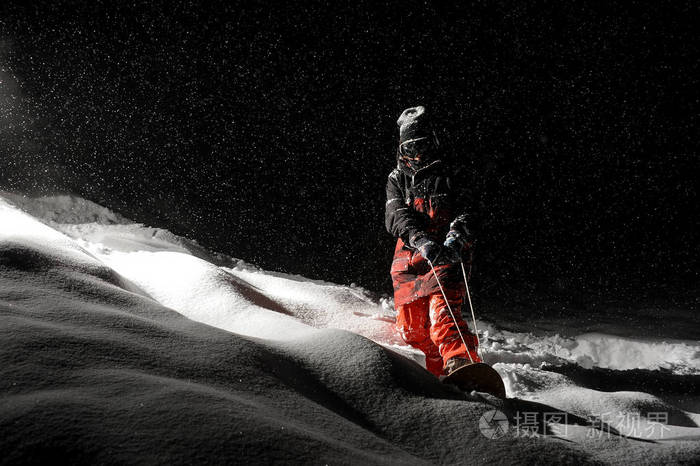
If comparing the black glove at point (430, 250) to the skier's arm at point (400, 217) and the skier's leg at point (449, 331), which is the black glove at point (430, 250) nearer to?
the skier's arm at point (400, 217)

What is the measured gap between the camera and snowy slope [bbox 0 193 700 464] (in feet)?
2.64

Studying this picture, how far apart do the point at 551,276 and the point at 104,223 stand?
18.9 feet

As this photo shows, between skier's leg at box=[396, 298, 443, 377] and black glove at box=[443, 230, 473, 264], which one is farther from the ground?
black glove at box=[443, 230, 473, 264]

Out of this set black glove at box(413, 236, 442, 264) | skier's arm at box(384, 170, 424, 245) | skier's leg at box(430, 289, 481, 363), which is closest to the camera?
skier's leg at box(430, 289, 481, 363)

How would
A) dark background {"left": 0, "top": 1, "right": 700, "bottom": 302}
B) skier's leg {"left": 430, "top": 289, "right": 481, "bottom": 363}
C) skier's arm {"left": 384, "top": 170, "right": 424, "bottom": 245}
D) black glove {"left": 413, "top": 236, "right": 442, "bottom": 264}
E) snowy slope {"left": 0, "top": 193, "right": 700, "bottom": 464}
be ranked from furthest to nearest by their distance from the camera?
1. dark background {"left": 0, "top": 1, "right": 700, "bottom": 302}
2. skier's arm {"left": 384, "top": 170, "right": 424, "bottom": 245}
3. black glove {"left": 413, "top": 236, "right": 442, "bottom": 264}
4. skier's leg {"left": 430, "top": 289, "right": 481, "bottom": 363}
5. snowy slope {"left": 0, "top": 193, "right": 700, "bottom": 464}

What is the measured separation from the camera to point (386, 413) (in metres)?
1.28

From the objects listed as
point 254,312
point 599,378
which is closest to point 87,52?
point 254,312

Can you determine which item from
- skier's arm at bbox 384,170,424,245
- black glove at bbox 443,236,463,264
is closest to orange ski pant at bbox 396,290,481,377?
black glove at bbox 443,236,463,264

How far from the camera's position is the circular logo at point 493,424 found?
48.5 inches

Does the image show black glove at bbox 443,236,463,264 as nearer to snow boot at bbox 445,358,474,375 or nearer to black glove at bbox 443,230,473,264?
black glove at bbox 443,230,473,264

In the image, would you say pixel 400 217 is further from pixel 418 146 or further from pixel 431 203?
pixel 418 146

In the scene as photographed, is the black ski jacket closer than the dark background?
Yes

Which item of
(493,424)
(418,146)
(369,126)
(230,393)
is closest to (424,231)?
(418,146)

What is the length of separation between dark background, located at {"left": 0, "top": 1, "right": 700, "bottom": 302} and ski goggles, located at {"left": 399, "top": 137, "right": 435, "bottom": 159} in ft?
8.02
